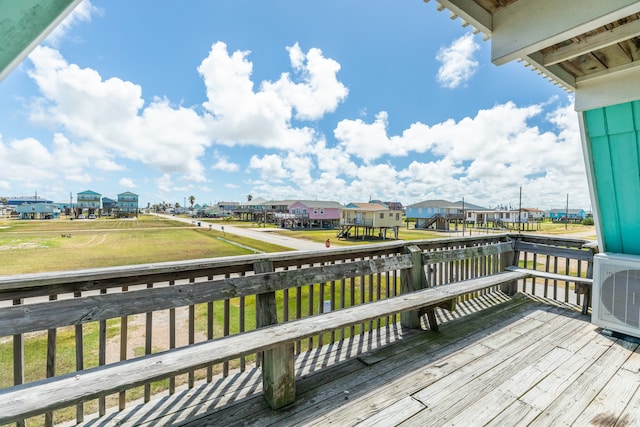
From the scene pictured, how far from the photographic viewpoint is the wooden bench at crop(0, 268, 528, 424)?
1151mm

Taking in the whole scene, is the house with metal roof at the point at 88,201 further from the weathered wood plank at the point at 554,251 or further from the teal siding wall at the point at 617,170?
the teal siding wall at the point at 617,170

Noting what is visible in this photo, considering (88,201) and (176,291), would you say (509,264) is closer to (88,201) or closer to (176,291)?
(176,291)

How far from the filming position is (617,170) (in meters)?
3.04

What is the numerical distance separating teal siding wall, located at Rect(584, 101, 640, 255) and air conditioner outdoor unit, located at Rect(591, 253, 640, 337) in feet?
1.03

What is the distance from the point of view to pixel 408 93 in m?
15.1

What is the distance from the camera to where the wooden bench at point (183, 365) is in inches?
45.3

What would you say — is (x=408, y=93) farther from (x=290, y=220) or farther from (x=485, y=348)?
(x=290, y=220)

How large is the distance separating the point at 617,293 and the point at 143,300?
4.55m

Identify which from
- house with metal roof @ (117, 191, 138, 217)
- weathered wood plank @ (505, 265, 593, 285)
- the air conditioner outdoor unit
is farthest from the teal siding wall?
house with metal roof @ (117, 191, 138, 217)

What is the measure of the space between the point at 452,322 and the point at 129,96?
14743 millimetres

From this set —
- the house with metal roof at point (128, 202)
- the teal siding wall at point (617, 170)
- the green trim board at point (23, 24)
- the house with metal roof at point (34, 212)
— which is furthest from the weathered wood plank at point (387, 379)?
the house with metal roof at point (128, 202)

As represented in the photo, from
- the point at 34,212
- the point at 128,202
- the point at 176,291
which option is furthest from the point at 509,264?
the point at 128,202

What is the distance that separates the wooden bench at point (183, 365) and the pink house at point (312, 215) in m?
40.6

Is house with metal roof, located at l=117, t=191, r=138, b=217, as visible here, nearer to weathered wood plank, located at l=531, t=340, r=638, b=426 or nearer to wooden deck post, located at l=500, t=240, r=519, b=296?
wooden deck post, located at l=500, t=240, r=519, b=296
